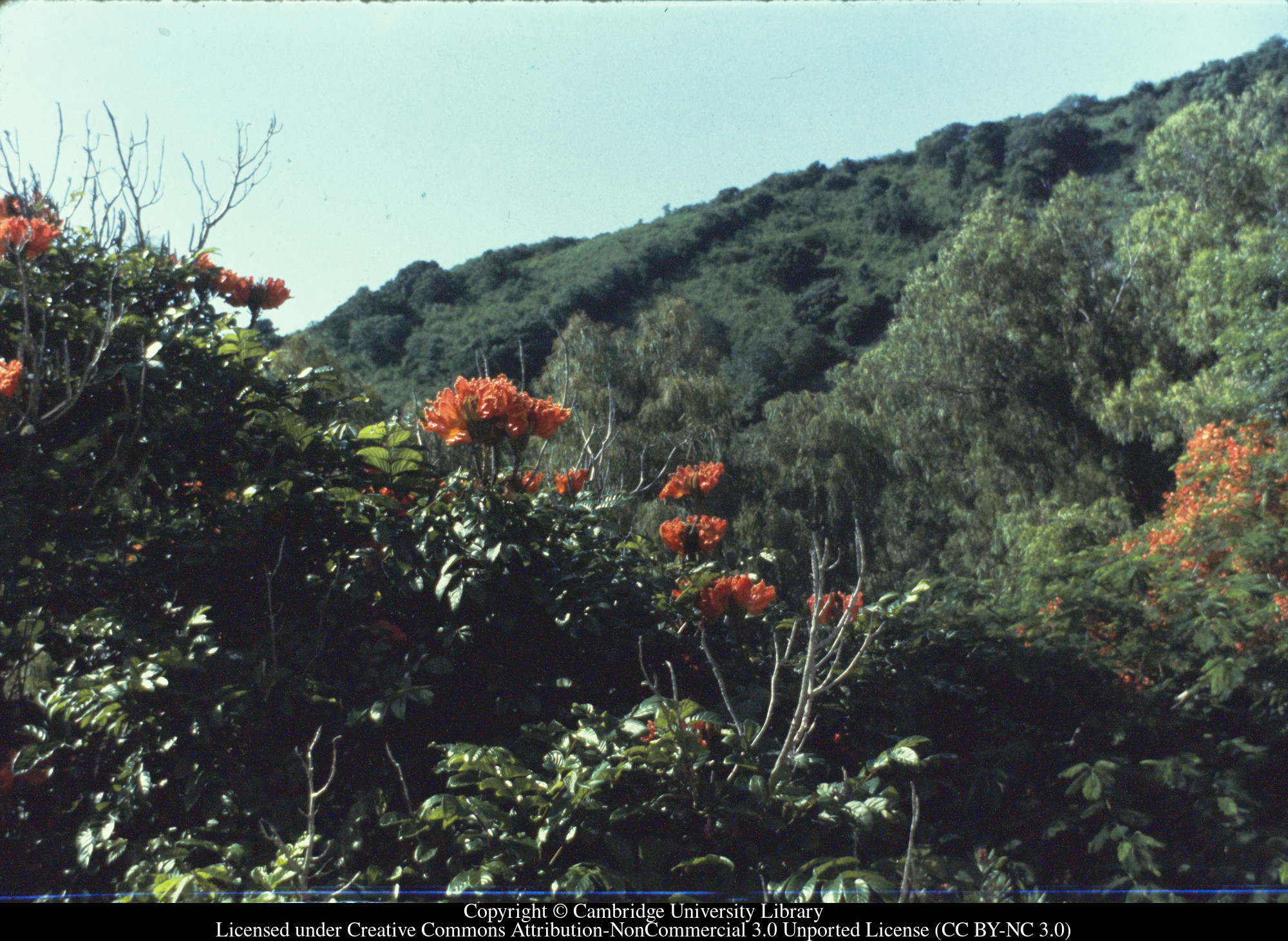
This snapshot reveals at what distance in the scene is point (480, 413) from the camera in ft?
7.90

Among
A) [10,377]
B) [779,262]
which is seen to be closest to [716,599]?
[10,377]

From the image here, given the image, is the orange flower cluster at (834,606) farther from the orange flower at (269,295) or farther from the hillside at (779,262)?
the hillside at (779,262)

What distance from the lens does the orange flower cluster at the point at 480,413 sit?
2.41 meters

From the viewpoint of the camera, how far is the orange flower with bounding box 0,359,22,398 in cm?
245

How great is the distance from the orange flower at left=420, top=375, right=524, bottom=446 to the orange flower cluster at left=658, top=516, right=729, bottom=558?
86 centimetres

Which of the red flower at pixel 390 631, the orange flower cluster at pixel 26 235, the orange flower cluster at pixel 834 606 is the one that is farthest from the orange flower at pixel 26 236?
the orange flower cluster at pixel 834 606

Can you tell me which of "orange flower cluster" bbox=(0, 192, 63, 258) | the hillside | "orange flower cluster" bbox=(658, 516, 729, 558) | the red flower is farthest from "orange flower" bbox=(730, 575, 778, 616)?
the hillside

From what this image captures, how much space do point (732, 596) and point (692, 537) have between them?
50cm

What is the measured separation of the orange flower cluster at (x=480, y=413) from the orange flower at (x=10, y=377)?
105 centimetres

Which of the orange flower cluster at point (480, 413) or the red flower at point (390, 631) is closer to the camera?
the orange flower cluster at point (480, 413)

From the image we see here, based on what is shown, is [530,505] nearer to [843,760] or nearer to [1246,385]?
[843,760]

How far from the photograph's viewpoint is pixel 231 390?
9.39ft

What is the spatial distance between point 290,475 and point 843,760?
1.68 m

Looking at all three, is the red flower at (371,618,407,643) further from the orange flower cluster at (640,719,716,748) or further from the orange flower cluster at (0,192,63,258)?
the orange flower cluster at (0,192,63,258)
